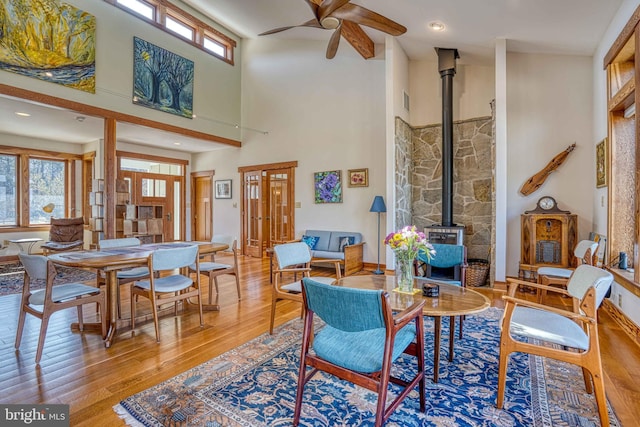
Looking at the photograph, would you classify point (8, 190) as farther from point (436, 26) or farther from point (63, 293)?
point (436, 26)

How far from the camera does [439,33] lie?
4.48 metres

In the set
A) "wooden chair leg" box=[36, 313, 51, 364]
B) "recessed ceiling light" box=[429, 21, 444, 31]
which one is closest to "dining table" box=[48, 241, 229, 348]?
"wooden chair leg" box=[36, 313, 51, 364]

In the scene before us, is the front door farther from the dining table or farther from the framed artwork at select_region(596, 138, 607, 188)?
the framed artwork at select_region(596, 138, 607, 188)

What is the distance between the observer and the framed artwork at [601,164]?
3.73m

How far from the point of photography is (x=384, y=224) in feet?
19.4

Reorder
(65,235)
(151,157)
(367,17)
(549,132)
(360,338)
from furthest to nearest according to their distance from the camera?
(151,157) → (65,235) → (549,132) → (367,17) → (360,338)

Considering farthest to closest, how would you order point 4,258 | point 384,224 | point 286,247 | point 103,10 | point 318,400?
point 4,258 → point 384,224 → point 103,10 → point 286,247 → point 318,400

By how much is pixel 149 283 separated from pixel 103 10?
510cm

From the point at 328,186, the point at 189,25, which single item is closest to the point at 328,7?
the point at 328,186

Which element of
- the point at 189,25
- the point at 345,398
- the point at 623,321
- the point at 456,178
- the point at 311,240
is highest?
the point at 189,25

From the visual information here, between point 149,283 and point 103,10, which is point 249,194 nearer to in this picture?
point 103,10

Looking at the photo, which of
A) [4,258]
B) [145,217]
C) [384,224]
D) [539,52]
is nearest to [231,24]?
[145,217]

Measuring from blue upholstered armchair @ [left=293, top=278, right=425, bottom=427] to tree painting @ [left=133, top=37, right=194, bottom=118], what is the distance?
592cm

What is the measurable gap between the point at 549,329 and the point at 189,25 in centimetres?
796
